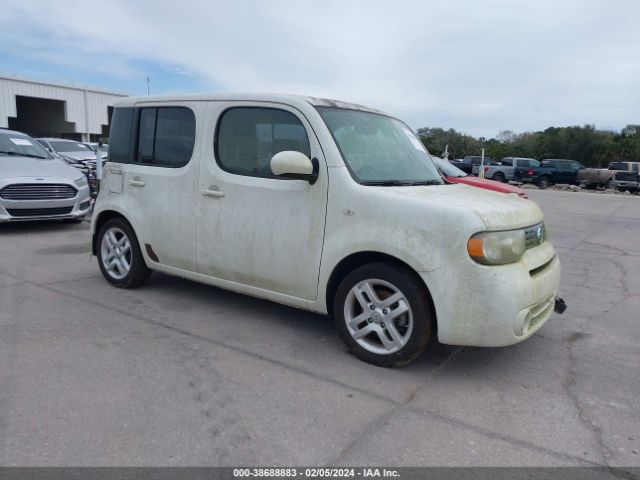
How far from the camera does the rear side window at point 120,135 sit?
5.11 m

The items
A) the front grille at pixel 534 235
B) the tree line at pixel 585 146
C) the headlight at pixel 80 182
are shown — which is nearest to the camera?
the front grille at pixel 534 235

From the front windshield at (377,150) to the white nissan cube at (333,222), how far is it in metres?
0.01

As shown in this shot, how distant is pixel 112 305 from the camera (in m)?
4.88

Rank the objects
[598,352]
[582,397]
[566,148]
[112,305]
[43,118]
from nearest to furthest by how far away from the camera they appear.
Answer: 1. [582,397]
2. [598,352]
3. [112,305]
4. [43,118]
5. [566,148]

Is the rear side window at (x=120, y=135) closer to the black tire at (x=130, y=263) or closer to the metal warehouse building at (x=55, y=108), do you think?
the black tire at (x=130, y=263)

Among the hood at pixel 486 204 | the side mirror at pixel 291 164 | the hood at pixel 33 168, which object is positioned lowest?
the hood at pixel 33 168

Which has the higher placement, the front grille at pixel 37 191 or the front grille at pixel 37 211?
the front grille at pixel 37 191

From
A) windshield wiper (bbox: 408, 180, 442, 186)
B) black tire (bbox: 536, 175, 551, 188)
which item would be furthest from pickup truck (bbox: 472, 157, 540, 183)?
windshield wiper (bbox: 408, 180, 442, 186)

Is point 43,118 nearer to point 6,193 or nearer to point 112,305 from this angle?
point 6,193

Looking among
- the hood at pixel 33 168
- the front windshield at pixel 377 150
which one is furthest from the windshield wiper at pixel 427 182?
the hood at pixel 33 168

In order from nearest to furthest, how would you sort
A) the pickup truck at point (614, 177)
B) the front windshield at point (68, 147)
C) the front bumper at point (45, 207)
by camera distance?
1. the front bumper at point (45, 207)
2. the front windshield at point (68, 147)
3. the pickup truck at point (614, 177)

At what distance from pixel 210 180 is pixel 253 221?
608mm

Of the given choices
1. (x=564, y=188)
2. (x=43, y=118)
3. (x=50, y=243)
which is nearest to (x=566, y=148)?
(x=564, y=188)

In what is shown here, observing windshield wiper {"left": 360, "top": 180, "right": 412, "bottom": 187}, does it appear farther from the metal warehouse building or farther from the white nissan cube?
the metal warehouse building
